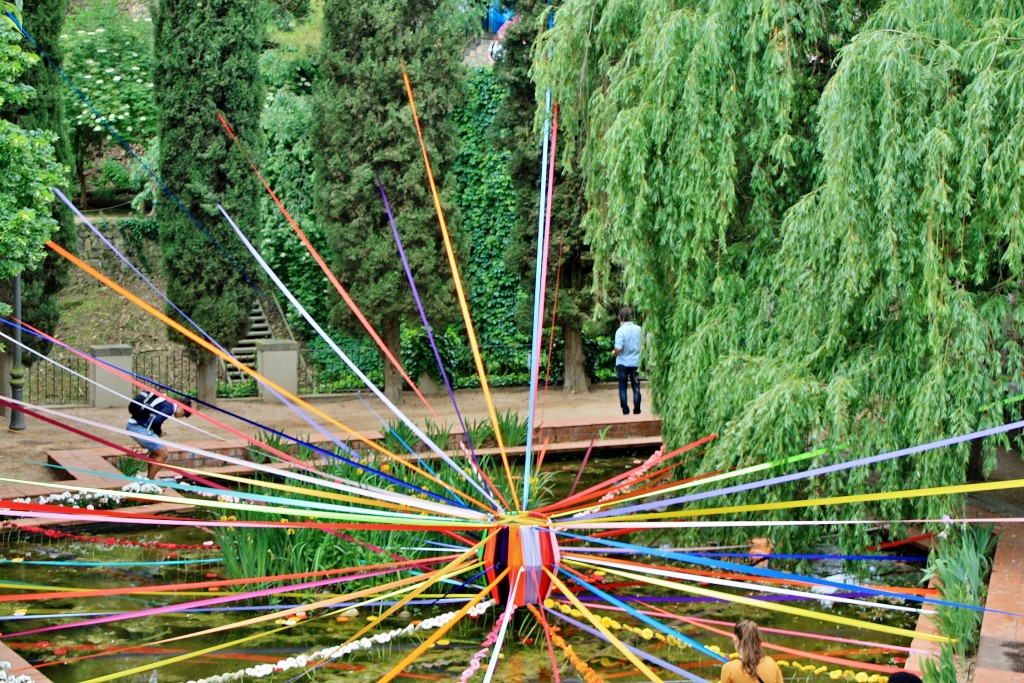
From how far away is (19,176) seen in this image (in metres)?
11.3

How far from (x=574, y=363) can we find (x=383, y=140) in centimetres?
487

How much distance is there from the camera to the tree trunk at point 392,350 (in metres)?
18.5

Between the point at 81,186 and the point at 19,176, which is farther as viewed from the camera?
the point at 81,186

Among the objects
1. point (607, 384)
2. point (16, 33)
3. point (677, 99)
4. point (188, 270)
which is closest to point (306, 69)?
point (188, 270)

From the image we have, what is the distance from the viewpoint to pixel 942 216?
809cm

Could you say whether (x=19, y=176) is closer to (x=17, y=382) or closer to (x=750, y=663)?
(x=17, y=382)

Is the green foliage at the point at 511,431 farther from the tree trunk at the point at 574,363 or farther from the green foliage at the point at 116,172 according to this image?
the green foliage at the point at 116,172

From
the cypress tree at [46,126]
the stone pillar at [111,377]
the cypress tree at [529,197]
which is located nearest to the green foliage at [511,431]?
the cypress tree at [529,197]

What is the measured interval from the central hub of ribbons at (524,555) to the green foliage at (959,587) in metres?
2.13

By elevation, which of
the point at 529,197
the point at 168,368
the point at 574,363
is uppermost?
the point at 529,197

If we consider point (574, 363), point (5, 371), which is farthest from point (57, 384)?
point (574, 363)

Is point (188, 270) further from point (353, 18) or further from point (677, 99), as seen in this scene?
point (677, 99)

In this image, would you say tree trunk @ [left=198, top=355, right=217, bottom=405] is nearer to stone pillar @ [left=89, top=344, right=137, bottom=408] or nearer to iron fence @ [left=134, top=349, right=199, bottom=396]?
stone pillar @ [left=89, top=344, right=137, bottom=408]

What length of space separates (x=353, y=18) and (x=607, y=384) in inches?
299
